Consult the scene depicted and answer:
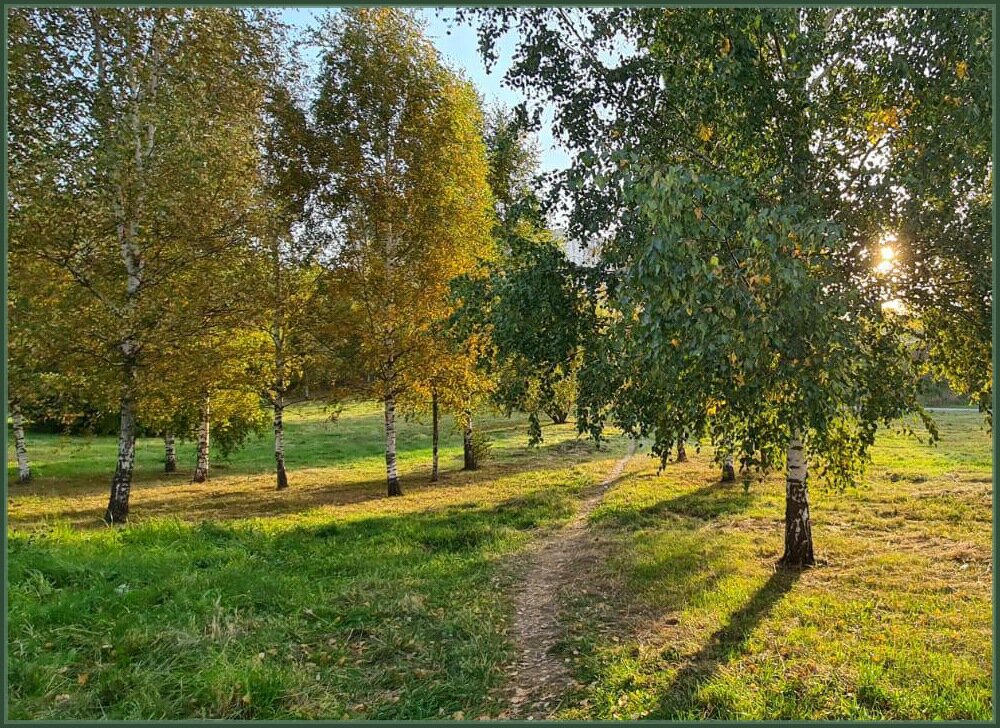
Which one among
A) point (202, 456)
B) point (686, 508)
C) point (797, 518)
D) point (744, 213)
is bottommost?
point (686, 508)

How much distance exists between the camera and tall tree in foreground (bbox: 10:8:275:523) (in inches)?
418

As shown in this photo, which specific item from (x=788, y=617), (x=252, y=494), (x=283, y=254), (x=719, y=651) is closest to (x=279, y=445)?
(x=252, y=494)

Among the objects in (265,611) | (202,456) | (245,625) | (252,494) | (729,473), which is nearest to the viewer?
(245,625)

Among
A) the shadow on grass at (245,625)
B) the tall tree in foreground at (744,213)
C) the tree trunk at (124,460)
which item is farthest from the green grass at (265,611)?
the tall tree in foreground at (744,213)

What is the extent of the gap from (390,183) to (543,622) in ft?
50.3

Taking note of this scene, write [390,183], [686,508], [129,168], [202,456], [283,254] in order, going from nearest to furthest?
[129,168], [686,508], [283,254], [390,183], [202,456]

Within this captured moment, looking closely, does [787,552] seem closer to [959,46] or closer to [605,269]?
[605,269]

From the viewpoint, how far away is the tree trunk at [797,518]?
10.0 metres

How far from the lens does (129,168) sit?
38.8 ft

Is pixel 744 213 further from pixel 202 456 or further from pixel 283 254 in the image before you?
pixel 202 456

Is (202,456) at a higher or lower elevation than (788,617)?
higher

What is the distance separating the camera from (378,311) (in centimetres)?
1825

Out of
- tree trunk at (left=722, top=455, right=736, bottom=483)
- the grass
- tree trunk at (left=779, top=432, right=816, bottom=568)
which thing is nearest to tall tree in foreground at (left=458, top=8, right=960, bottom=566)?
tree trunk at (left=779, top=432, right=816, bottom=568)

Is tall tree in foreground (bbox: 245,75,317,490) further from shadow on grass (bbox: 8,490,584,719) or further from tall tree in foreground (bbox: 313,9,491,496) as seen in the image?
shadow on grass (bbox: 8,490,584,719)
